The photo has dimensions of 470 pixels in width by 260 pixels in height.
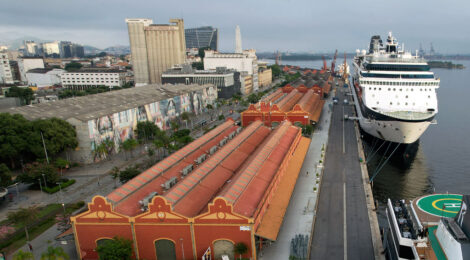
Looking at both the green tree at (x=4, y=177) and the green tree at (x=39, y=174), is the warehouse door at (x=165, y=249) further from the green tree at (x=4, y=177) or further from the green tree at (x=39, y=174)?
the green tree at (x=4, y=177)

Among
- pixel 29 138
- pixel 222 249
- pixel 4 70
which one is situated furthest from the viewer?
pixel 4 70

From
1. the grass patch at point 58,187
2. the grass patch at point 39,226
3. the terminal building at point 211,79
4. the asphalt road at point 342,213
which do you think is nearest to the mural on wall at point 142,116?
the grass patch at point 58,187

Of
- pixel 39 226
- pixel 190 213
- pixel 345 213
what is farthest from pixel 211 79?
pixel 190 213

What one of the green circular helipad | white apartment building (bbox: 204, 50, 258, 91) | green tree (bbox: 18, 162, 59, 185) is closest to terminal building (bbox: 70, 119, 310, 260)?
the green circular helipad

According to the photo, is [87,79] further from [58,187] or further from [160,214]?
[160,214]

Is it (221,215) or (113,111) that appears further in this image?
(113,111)

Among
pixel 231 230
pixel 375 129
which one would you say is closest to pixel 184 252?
pixel 231 230

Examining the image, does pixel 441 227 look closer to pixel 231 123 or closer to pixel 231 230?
pixel 231 230

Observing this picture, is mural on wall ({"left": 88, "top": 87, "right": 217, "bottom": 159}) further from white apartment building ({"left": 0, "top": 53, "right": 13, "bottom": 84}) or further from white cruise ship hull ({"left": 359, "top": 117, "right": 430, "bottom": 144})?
white apartment building ({"left": 0, "top": 53, "right": 13, "bottom": 84})
